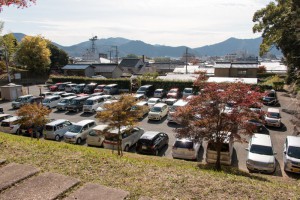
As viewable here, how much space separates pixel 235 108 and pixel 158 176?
7084 mm

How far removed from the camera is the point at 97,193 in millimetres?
5664

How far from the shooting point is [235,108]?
493 inches

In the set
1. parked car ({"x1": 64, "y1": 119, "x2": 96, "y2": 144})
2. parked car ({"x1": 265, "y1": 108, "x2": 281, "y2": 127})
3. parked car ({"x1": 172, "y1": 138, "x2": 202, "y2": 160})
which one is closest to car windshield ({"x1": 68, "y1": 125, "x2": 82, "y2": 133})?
parked car ({"x1": 64, "y1": 119, "x2": 96, "y2": 144})

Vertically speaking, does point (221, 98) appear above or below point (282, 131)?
above

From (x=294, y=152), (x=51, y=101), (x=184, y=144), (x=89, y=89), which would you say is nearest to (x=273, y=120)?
(x=294, y=152)

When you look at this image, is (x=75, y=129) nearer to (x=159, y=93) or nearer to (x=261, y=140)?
Answer: (x=261, y=140)

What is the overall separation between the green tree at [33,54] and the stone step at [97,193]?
54.0 meters

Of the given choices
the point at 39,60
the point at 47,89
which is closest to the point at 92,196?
the point at 47,89

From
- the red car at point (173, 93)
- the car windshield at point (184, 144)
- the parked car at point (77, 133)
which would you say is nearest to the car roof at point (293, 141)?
the car windshield at point (184, 144)

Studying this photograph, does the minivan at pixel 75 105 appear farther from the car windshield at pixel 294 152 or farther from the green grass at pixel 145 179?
the car windshield at pixel 294 152

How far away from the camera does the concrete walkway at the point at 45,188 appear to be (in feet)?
17.9

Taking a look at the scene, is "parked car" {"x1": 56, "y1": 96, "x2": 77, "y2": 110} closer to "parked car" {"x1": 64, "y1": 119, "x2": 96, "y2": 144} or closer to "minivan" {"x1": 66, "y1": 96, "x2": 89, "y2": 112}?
"minivan" {"x1": 66, "y1": 96, "x2": 89, "y2": 112}

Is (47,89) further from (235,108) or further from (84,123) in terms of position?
(235,108)

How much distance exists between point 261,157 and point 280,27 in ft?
57.2
